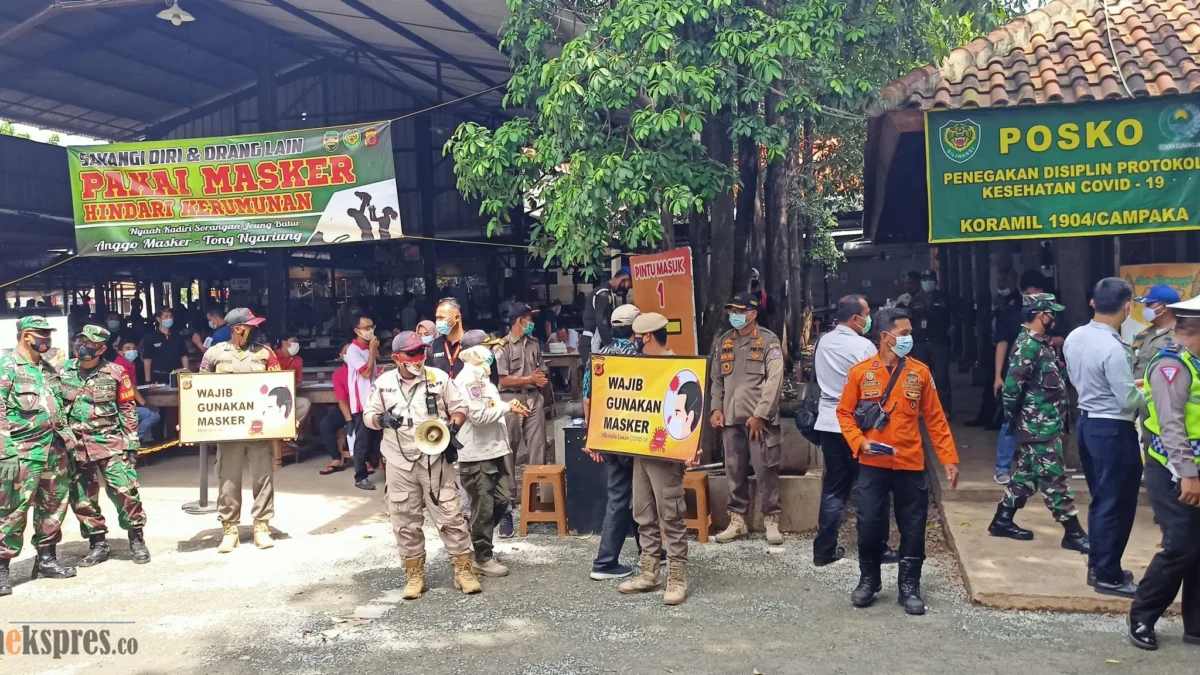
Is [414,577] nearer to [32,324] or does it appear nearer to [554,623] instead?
[554,623]

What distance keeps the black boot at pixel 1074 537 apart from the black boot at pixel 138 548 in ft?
21.4

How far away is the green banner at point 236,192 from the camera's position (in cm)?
1177

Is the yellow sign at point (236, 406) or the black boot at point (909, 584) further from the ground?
the yellow sign at point (236, 406)

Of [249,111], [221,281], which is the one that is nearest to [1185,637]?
[249,111]

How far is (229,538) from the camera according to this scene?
7.73 meters

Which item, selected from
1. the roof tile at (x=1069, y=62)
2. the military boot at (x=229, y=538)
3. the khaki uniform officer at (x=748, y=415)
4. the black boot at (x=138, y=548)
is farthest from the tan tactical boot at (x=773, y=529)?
the black boot at (x=138, y=548)

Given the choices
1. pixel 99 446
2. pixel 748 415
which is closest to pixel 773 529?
pixel 748 415

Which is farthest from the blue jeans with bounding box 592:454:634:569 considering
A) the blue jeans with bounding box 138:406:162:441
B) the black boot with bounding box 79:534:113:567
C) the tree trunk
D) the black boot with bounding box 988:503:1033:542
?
the blue jeans with bounding box 138:406:162:441

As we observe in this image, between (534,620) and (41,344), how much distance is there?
3.94 m

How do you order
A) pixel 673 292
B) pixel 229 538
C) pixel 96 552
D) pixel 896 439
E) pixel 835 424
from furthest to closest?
pixel 673 292 → pixel 229 538 → pixel 96 552 → pixel 835 424 → pixel 896 439

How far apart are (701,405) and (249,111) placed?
641 inches

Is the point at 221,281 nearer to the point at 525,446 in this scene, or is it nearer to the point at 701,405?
the point at 525,446

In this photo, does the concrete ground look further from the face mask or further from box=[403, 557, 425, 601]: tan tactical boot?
the face mask

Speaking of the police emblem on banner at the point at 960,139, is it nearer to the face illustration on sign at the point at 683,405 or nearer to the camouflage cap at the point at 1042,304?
the camouflage cap at the point at 1042,304
